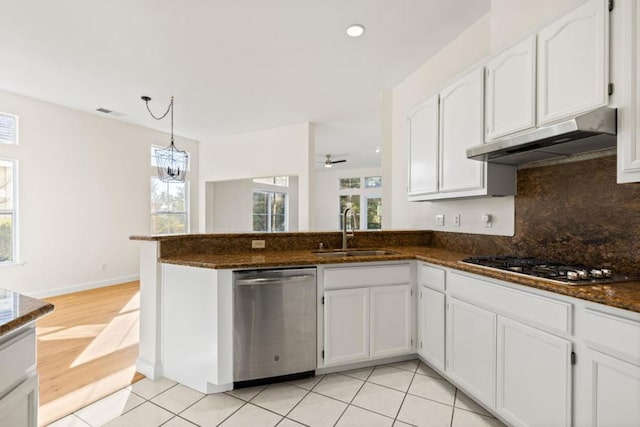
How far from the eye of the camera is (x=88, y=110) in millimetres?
4961

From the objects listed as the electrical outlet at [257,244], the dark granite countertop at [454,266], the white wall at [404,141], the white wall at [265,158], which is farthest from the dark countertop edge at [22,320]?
the white wall at [265,158]

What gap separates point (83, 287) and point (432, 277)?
17.8ft

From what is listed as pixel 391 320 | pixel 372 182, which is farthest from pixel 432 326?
pixel 372 182

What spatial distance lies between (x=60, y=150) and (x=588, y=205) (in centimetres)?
634

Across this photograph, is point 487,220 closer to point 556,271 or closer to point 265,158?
point 556,271

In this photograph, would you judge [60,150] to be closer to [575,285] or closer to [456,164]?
[456,164]

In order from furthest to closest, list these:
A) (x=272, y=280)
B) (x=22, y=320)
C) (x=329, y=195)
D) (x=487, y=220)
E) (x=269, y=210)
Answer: (x=329, y=195) → (x=269, y=210) → (x=487, y=220) → (x=272, y=280) → (x=22, y=320)

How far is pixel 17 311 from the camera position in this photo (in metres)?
0.92

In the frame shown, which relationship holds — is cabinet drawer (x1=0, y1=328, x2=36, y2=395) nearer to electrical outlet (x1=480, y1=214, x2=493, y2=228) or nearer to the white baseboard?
electrical outlet (x1=480, y1=214, x2=493, y2=228)

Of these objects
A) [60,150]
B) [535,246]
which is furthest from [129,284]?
[535,246]

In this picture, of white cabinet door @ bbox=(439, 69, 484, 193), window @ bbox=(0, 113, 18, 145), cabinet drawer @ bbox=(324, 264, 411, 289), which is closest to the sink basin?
cabinet drawer @ bbox=(324, 264, 411, 289)

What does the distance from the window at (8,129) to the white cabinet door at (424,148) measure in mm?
5259

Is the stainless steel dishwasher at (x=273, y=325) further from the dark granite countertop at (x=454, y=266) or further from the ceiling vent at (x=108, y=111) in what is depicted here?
the ceiling vent at (x=108, y=111)

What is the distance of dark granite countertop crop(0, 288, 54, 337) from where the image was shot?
83 cm
